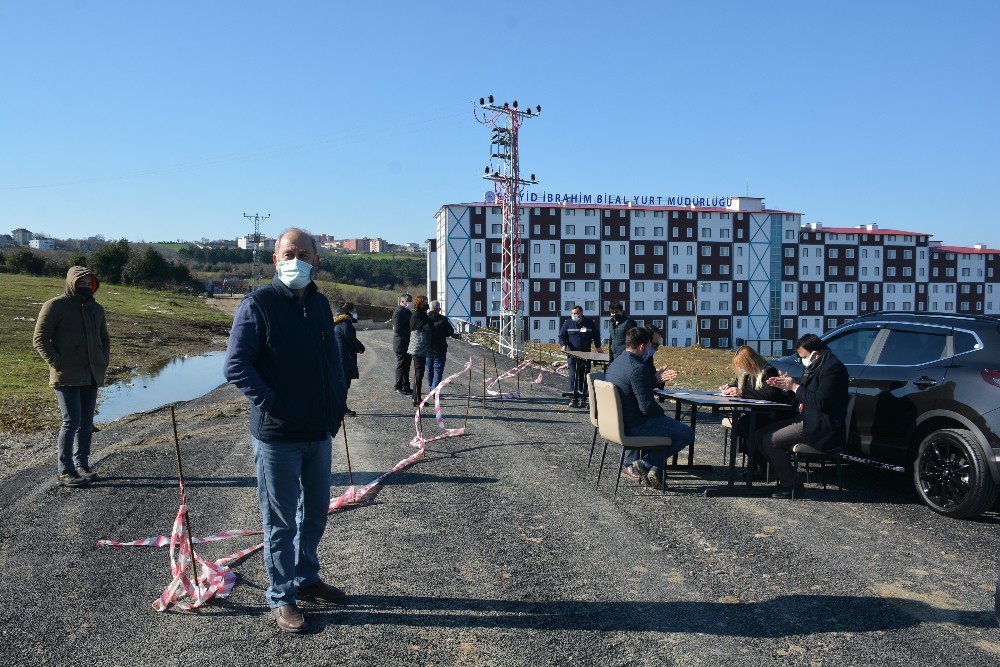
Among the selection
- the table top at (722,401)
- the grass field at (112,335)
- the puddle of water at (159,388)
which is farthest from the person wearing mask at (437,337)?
A: the table top at (722,401)

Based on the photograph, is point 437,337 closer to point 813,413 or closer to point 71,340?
point 71,340

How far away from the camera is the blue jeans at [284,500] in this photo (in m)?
4.41

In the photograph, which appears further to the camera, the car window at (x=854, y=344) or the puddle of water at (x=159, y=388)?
the puddle of water at (x=159, y=388)

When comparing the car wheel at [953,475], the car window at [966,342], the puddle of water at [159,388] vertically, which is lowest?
the puddle of water at [159,388]

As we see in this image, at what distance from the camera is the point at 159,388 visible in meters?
21.4

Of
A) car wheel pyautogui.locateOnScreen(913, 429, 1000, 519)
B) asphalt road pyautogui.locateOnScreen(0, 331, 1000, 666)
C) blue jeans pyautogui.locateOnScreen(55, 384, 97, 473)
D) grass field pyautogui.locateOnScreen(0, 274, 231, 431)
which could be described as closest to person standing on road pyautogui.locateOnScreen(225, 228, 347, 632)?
asphalt road pyautogui.locateOnScreen(0, 331, 1000, 666)

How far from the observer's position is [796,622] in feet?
14.9

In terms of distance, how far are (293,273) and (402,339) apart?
1156 centimetres

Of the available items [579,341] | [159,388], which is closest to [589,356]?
[579,341]

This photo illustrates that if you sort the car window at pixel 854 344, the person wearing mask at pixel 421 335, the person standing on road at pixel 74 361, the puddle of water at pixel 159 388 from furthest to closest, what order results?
the puddle of water at pixel 159 388, the person wearing mask at pixel 421 335, the car window at pixel 854 344, the person standing on road at pixel 74 361

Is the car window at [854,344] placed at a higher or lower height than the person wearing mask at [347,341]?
higher

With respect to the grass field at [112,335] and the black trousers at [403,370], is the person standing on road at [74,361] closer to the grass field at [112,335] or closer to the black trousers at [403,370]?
the grass field at [112,335]

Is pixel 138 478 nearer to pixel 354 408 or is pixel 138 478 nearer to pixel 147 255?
pixel 354 408

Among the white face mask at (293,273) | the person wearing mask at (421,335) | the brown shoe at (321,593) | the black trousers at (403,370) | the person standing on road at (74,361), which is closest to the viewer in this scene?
the white face mask at (293,273)
